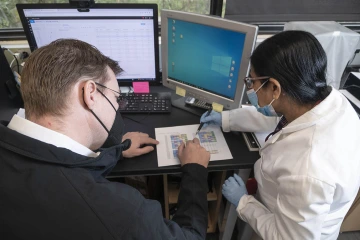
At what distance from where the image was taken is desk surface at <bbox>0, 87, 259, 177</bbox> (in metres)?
0.88

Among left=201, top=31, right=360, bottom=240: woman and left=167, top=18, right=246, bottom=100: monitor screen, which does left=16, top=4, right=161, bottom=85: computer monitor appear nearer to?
left=167, top=18, right=246, bottom=100: monitor screen

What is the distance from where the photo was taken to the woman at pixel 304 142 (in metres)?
0.65

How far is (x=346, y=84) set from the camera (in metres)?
1.33

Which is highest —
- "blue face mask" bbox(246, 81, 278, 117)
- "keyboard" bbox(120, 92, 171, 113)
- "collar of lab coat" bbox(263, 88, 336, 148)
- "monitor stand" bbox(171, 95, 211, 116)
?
"collar of lab coat" bbox(263, 88, 336, 148)

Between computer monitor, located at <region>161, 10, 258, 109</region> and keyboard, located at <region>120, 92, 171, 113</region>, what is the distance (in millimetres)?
104

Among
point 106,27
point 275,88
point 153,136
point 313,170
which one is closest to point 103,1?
point 106,27

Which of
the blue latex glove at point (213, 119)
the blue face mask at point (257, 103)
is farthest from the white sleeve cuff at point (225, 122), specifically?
the blue face mask at point (257, 103)

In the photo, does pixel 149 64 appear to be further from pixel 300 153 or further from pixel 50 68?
pixel 300 153

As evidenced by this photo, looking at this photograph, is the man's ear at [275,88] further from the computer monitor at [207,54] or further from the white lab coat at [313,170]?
the computer monitor at [207,54]

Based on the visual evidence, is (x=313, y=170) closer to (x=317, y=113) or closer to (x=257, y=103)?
(x=317, y=113)

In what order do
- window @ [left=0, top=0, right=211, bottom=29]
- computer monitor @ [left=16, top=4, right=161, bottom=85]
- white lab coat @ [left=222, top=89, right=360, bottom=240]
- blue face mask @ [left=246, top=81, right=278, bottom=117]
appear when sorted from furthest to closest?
window @ [left=0, top=0, right=211, bottom=29], computer monitor @ [left=16, top=4, right=161, bottom=85], blue face mask @ [left=246, top=81, right=278, bottom=117], white lab coat @ [left=222, top=89, right=360, bottom=240]

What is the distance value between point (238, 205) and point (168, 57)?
75 centimetres

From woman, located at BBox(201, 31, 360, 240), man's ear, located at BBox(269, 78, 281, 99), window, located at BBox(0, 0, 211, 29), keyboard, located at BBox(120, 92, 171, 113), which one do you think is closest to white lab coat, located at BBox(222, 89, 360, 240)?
woman, located at BBox(201, 31, 360, 240)

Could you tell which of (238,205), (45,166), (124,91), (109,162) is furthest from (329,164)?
(124,91)
